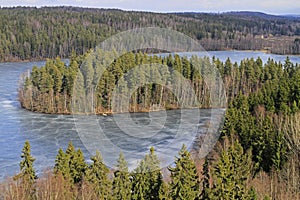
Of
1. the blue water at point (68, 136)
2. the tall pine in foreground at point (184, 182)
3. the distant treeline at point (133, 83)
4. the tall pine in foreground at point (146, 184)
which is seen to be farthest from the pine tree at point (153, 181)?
the distant treeline at point (133, 83)

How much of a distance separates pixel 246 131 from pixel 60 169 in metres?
8.25

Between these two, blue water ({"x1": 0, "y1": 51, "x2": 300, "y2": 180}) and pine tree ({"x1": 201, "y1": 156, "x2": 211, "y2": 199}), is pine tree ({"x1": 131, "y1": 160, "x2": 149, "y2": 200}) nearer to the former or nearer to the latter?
pine tree ({"x1": 201, "y1": 156, "x2": 211, "y2": 199})

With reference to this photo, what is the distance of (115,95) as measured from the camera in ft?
105

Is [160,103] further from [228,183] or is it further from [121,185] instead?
[228,183]

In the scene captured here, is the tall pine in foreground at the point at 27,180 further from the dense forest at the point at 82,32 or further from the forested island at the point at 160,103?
the dense forest at the point at 82,32

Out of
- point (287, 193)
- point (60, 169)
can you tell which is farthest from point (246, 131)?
point (60, 169)

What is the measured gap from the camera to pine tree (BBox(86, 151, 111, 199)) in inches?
488

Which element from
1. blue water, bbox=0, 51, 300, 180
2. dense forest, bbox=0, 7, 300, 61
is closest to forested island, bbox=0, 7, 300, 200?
dense forest, bbox=0, 7, 300, 61

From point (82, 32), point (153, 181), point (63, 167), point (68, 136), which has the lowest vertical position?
point (68, 136)

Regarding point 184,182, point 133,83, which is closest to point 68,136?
point 133,83

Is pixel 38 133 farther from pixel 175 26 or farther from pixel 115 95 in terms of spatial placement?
pixel 175 26

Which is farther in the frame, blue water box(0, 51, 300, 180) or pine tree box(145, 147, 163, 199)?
blue water box(0, 51, 300, 180)

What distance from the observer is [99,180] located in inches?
507

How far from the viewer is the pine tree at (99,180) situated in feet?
40.7
